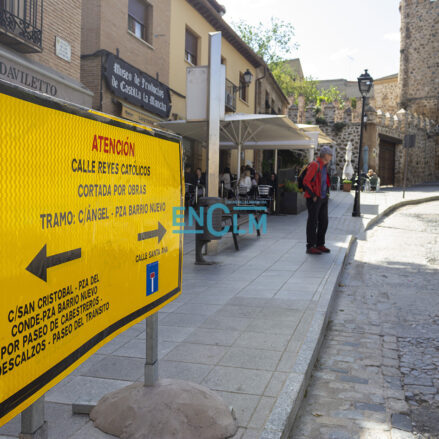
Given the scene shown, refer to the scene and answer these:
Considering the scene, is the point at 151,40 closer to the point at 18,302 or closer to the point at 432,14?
the point at 18,302

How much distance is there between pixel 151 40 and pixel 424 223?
9.65m

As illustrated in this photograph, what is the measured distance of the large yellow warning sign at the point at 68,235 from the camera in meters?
1.45

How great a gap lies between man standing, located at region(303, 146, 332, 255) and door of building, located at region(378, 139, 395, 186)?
84.6ft

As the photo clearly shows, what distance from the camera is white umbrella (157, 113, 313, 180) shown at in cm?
1310

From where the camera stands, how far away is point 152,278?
248cm

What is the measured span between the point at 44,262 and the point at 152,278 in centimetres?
94

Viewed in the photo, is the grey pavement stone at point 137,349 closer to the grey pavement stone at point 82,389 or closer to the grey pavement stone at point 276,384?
the grey pavement stone at point 82,389

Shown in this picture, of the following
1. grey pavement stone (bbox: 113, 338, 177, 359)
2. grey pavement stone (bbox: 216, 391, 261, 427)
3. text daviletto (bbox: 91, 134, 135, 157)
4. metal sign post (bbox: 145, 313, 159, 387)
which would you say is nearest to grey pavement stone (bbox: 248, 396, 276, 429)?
grey pavement stone (bbox: 216, 391, 261, 427)

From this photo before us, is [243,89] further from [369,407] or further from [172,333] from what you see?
[369,407]

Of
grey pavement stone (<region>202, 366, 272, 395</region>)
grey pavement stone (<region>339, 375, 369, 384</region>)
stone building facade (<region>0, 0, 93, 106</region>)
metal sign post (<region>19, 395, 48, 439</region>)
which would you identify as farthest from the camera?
stone building facade (<region>0, 0, 93, 106</region>)

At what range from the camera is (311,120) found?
32.6 metres

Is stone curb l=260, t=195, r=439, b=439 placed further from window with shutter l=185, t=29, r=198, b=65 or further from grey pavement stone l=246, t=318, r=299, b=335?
window with shutter l=185, t=29, r=198, b=65

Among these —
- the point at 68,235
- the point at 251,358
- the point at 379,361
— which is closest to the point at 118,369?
the point at 251,358

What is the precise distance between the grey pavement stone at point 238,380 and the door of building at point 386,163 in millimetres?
31392
